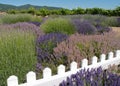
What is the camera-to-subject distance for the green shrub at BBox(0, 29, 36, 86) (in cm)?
370

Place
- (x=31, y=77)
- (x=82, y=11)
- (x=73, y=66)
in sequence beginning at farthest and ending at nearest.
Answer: (x=82, y=11)
(x=73, y=66)
(x=31, y=77)

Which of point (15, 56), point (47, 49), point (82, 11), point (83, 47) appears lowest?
point (82, 11)

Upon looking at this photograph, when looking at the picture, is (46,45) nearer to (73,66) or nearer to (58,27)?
(73,66)

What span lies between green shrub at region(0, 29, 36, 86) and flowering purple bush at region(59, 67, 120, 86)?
98cm

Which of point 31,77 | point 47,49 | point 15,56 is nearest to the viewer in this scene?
point 31,77

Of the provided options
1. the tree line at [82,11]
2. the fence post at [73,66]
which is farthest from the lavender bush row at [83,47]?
the tree line at [82,11]

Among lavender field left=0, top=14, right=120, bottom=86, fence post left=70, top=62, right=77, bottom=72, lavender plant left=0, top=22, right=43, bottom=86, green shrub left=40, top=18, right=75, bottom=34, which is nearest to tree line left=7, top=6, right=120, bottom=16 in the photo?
green shrub left=40, top=18, right=75, bottom=34

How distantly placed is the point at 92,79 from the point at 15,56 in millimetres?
1255

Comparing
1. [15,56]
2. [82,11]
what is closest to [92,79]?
[15,56]

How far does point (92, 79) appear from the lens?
3.23m

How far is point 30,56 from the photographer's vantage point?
3.97 meters

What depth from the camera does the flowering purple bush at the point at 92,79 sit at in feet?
9.95

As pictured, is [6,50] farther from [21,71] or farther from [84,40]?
[84,40]

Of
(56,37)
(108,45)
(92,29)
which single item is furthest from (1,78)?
(92,29)
